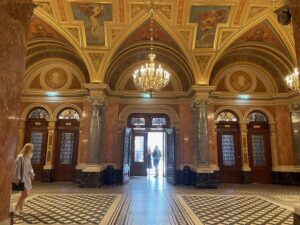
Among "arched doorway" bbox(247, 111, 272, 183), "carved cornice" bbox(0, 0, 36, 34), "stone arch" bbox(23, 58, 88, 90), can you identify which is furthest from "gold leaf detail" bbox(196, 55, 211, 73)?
"carved cornice" bbox(0, 0, 36, 34)

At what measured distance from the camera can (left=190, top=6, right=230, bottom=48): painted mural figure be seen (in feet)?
26.2

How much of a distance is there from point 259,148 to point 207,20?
6456 mm

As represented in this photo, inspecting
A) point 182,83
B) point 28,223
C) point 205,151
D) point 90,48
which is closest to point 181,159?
point 205,151

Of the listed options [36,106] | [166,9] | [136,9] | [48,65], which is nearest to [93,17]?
[136,9]

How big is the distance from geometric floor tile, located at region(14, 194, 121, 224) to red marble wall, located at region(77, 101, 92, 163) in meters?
3.15

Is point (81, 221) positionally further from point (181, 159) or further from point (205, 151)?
point (181, 159)

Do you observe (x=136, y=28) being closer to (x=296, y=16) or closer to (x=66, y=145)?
(x=66, y=145)

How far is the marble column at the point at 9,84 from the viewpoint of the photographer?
2162 millimetres

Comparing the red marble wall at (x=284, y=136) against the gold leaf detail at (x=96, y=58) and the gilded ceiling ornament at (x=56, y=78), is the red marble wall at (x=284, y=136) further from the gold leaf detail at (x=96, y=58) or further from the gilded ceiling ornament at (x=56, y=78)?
the gilded ceiling ornament at (x=56, y=78)

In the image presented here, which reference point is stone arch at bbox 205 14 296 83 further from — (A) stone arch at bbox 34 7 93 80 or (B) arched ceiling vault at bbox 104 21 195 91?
(A) stone arch at bbox 34 7 93 80

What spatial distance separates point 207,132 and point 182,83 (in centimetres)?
296

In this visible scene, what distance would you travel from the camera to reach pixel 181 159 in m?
10.3

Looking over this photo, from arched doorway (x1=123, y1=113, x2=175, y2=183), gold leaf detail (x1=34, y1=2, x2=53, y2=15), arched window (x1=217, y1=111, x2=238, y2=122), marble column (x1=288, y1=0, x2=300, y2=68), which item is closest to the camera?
marble column (x1=288, y1=0, x2=300, y2=68)

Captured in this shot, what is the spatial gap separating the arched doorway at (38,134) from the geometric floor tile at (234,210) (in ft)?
23.2
